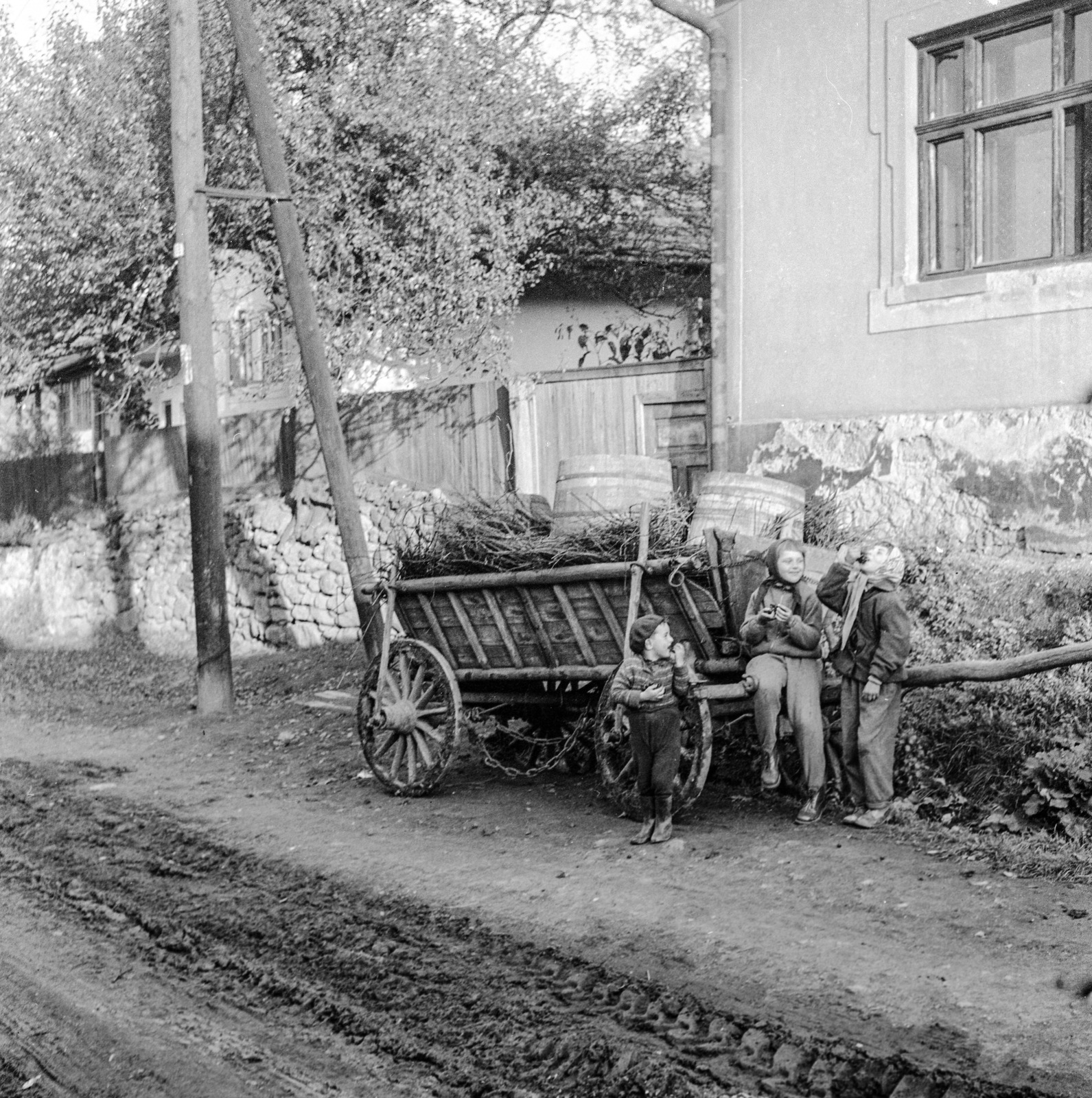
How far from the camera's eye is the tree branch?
12.1 meters

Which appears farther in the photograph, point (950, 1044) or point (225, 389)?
point (225, 389)

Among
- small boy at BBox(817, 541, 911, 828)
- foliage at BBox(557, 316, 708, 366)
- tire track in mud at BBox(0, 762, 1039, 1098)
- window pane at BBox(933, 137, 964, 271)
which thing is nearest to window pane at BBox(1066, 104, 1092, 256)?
window pane at BBox(933, 137, 964, 271)

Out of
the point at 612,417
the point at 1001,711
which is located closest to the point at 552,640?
the point at 1001,711

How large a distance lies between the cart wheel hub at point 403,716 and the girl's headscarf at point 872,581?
2833mm

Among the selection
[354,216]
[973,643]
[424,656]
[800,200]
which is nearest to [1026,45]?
[800,200]

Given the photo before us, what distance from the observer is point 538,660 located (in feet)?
Answer: 27.8

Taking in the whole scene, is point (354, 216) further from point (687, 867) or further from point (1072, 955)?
point (1072, 955)

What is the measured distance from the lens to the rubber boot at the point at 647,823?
7.44 m

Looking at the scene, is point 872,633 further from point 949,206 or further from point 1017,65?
point 1017,65

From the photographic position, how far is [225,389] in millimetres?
26047

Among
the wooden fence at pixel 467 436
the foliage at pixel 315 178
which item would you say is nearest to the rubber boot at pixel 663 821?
the wooden fence at pixel 467 436

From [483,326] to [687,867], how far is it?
12375mm

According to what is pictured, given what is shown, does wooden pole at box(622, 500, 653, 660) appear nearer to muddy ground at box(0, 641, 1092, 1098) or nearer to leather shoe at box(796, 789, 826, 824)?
muddy ground at box(0, 641, 1092, 1098)

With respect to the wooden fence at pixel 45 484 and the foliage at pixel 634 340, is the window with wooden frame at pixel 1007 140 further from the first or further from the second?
the wooden fence at pixel 45 484
